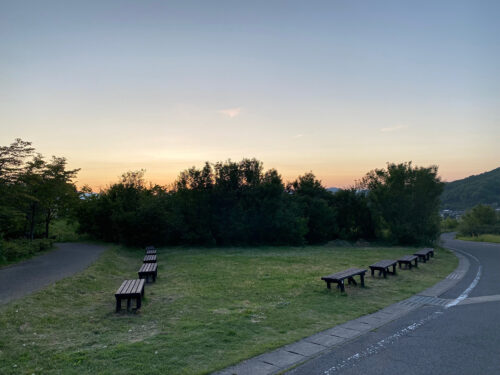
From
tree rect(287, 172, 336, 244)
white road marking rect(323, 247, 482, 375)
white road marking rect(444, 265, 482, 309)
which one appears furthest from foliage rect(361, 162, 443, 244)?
white road marking rect(323, 247, 482, 375)

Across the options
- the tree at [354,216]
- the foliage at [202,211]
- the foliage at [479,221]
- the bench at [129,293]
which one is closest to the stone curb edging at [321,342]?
the bench at [129,293]

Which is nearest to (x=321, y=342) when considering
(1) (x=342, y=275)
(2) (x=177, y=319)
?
(2) (x=177, y=319)

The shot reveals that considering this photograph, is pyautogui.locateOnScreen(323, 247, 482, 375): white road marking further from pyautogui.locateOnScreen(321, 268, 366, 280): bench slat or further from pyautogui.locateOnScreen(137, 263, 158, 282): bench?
pyautogui.locateOnScreen(137, 263, 158, 282): bench

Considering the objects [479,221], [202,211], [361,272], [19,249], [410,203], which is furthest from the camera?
[479,221]

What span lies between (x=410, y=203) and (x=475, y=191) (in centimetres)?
8643

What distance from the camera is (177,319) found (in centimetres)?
650

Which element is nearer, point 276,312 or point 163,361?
point 163,361

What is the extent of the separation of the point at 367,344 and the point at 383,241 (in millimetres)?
25971

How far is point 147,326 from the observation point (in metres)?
6.08

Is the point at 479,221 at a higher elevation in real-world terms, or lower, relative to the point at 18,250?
lower

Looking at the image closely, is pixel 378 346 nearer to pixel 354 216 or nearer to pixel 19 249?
pixel 19 249

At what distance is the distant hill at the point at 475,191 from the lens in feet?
294

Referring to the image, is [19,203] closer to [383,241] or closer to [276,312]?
[276,312]

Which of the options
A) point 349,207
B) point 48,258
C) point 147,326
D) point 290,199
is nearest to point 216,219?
point 290,199
